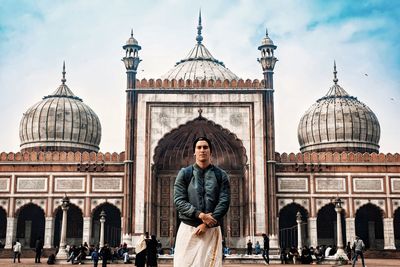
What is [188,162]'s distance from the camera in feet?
87.0

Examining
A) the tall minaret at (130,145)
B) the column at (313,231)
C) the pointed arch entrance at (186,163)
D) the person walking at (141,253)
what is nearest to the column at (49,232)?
the tall minaret at (130,145)

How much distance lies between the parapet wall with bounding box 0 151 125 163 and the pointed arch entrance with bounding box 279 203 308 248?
761cm

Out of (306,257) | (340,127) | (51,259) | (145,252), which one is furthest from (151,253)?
(340,127)

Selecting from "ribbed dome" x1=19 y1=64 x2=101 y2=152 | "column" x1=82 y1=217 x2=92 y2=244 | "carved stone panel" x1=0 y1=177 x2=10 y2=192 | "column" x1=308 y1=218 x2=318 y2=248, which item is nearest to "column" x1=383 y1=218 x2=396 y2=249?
"column" x1=308 y1=218 x2=318 y2=248

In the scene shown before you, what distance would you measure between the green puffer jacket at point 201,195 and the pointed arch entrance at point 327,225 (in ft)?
78.9

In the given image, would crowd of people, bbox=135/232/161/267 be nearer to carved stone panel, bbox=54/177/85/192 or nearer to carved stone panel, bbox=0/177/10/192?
carved stone panel, bbox=54/177/85/192

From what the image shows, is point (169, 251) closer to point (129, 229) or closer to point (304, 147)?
point (129, 229)

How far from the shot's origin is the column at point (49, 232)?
24922 mm

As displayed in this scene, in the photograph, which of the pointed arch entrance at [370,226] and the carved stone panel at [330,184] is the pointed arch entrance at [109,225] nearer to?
the carved stone panel at [330,184]

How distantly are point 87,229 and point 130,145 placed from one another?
12.9 feet

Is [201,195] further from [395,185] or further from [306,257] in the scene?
[395,185]

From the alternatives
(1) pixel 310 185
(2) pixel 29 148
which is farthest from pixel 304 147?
(2) pixel 29 148

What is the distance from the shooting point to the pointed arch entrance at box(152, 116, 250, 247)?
83.6ft

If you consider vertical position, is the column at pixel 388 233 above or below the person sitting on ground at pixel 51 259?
above
